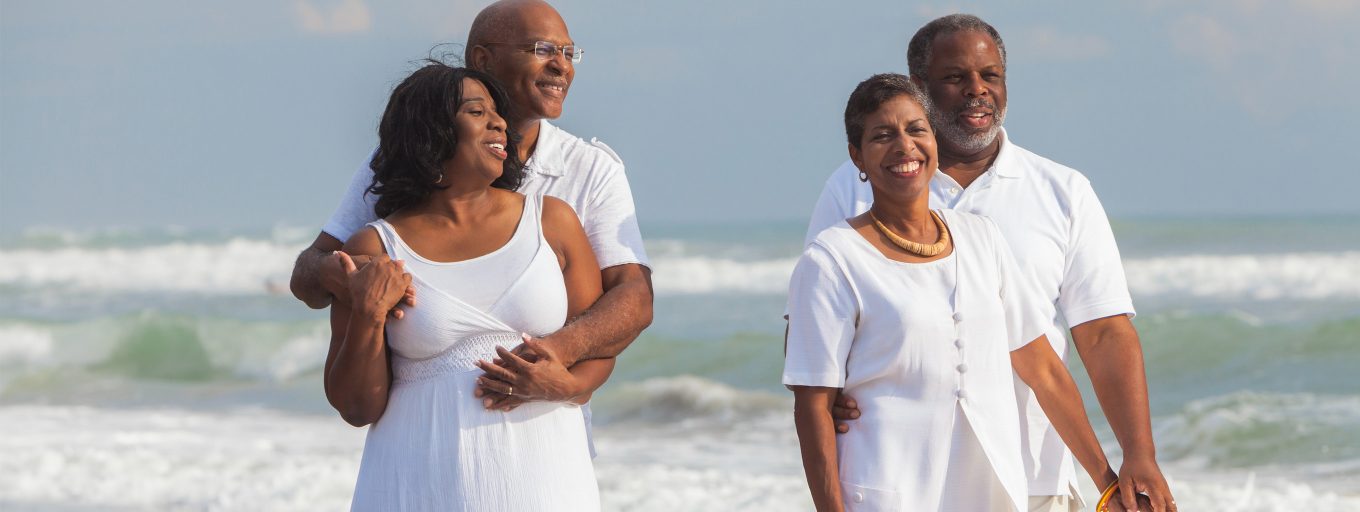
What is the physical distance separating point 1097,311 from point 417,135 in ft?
5.39

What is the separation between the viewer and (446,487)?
301 centimetres

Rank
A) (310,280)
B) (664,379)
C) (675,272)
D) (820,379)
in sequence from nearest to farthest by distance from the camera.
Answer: (820,379) < (310,280) < (664,379) < (675,272)

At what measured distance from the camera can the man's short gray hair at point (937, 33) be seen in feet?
12.2

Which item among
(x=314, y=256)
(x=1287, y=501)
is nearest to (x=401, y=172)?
(x=314, y=256)

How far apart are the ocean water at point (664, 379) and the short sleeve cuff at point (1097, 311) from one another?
4772 millimetres

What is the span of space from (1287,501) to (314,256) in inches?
261

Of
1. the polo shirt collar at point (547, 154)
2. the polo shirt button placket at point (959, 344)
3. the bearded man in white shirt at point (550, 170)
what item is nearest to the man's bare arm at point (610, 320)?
the bearded man in white shirt at point (550, 170)

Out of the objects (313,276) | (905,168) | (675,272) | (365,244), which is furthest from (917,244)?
(675,272)

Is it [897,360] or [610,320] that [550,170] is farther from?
[897,360]

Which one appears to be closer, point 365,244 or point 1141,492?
point 365,244

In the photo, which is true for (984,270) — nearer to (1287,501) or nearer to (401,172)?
(401,172)

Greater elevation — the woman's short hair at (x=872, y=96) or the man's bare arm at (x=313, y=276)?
the woman's short hair at (x=872, y=96)

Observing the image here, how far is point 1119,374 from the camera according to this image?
137 inches

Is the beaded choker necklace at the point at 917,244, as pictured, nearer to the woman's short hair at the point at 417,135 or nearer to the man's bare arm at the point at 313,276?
the woman's short hair at the point at 417,135
